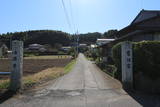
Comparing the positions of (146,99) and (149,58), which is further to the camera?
(149,58)

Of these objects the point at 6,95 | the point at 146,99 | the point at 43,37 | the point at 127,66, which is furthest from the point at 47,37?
the point at 146,99

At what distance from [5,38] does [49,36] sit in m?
26.9

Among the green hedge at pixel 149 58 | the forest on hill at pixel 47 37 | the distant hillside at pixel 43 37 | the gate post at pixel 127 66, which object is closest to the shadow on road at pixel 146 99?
the gate post at pixel 127 66

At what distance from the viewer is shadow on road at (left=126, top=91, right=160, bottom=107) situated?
7598 millimetres

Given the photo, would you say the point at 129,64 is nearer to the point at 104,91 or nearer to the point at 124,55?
the point at 124,55

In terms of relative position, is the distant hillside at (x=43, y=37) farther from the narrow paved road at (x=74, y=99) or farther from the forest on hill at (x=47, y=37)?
the narrow paved road at (x=74, y=99)

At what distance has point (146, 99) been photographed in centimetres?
835

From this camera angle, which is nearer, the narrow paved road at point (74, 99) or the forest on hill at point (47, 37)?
the narrow paved road at point (74, 99)

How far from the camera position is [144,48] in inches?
394

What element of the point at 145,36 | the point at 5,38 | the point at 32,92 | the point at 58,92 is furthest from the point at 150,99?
the point at 5,38

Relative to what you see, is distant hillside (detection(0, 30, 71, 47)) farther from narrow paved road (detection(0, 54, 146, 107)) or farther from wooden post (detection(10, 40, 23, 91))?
narrow paved road (detection(0, 54, 146, 107))

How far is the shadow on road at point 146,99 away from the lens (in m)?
7.60

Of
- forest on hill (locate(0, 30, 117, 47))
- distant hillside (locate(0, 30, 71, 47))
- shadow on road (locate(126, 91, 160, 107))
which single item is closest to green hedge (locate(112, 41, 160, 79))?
shadow on road (locate(126, 91, 160, 107))

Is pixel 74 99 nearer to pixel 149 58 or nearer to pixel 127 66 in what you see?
pixel 127 66
